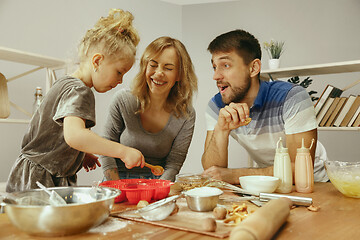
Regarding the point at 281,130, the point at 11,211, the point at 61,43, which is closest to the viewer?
the point at 11,211

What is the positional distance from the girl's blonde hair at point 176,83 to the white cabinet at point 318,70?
1245 millimetres

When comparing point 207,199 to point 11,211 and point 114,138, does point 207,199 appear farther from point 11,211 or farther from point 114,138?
point 114,138

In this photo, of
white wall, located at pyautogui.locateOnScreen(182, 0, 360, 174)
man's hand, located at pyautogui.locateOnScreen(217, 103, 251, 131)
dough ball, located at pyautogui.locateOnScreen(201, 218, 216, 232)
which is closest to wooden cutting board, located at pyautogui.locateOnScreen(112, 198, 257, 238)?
dough ball, located at pyautogui.locateOnScreen(201, 218, 216, 232)

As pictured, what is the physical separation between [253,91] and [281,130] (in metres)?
0.33

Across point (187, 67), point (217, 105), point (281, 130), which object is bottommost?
point (281, 130)

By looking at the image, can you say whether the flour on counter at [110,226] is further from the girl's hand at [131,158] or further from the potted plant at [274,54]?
the potted plant at [274,54]

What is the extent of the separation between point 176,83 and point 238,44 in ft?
1.50

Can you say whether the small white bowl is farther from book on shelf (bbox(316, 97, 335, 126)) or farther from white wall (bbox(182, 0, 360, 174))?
white wall (bbox(182, 0, 360, 174))

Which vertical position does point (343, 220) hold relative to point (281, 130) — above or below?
below

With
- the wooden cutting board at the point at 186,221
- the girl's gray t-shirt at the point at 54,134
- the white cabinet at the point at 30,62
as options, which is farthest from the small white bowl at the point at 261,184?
the white cabinet at the point at 30,62

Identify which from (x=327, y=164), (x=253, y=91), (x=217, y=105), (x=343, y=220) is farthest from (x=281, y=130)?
(x=343, y=220)

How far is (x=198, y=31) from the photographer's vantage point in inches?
149

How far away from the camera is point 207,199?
0.83 m

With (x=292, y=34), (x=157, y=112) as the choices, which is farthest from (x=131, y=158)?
(x=292, y=34)
